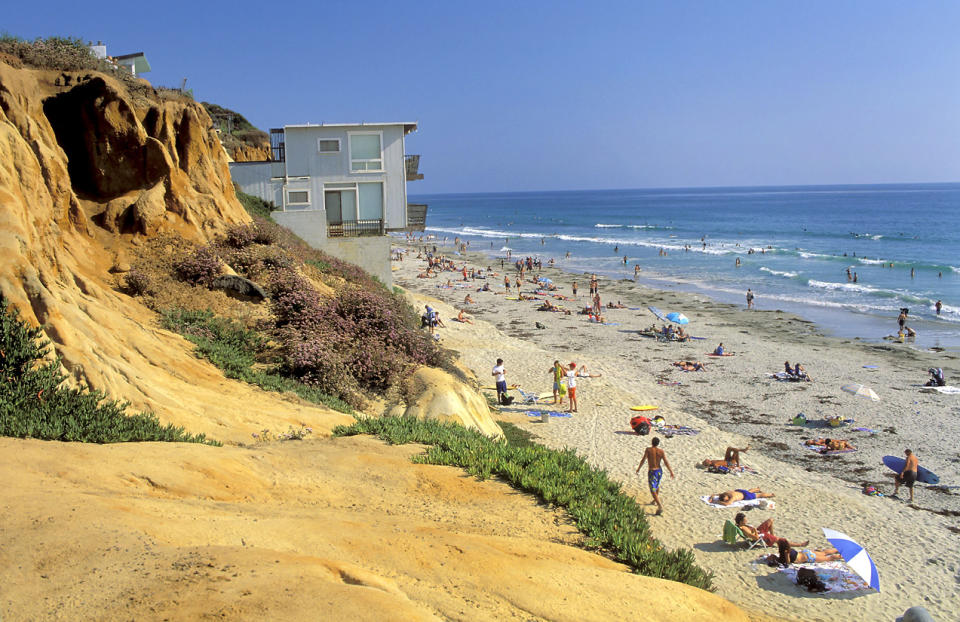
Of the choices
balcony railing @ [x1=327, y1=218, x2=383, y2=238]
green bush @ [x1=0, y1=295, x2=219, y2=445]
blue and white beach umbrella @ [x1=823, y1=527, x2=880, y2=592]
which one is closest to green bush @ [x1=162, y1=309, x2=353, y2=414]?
green bush @ [x1=0, y1=295, x2=219, y2=445]

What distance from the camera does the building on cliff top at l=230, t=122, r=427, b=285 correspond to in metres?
24.8

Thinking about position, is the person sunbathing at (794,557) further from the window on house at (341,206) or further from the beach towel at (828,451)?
the window on house at (341,206)

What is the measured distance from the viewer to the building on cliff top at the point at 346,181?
24.8m

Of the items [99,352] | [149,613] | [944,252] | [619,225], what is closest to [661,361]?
[99,352]

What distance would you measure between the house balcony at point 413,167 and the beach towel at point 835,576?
19.2 metres

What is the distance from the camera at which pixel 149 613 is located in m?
4.37

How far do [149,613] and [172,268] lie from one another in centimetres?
1137

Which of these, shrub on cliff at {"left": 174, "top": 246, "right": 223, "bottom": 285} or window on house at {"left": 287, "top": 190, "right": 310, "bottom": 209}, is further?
window on house at {"left": 287, "top": 190, "right": 310, "bottom": 209}

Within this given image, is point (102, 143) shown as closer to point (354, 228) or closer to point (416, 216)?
point (354, 228)

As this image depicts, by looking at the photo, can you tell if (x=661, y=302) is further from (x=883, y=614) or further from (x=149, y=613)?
(x=149, y=613)

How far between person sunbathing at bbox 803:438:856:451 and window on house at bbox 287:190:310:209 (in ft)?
58.6

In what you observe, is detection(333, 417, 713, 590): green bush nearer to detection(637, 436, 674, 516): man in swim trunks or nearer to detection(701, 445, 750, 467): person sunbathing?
detection(637, 436, 674, 516): man in swim trunks

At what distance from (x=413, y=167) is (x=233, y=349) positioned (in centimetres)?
1513

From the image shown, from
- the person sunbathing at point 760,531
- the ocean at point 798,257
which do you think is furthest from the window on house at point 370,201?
the ocean at point 798,257
